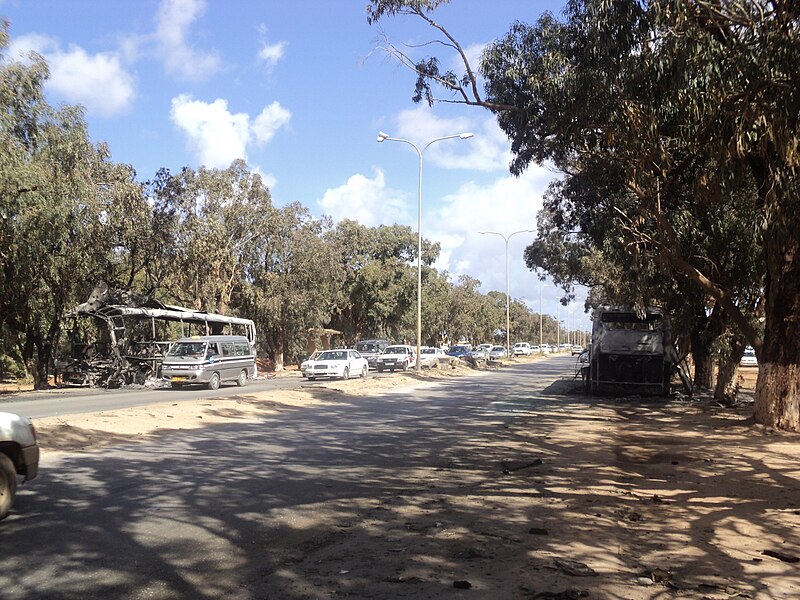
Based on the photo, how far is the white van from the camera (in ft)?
87.7

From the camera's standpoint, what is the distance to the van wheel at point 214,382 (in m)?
27.5

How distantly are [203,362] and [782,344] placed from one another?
800 inches

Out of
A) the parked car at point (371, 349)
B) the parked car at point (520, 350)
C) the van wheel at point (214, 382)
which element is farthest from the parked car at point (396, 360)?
the parked car at point (520, 350)

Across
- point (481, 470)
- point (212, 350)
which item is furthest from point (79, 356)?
point (481, 470)

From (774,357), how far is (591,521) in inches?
333

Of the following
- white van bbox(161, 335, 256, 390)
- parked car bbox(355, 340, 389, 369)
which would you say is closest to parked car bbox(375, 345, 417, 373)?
parked car bbox(355, 340, 389, 369)

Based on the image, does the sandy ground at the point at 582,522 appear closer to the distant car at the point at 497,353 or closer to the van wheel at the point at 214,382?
the van wheel at the point at 214,382

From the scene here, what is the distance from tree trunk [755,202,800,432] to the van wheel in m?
A: 20.0

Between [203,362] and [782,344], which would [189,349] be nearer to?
[203,362]

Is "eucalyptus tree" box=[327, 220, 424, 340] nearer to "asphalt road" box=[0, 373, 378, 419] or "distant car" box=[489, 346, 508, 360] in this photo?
"distant car" box=[489, 346, 508, 360]

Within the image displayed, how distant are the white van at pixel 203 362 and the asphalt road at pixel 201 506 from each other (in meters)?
11.9

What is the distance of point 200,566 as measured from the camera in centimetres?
562

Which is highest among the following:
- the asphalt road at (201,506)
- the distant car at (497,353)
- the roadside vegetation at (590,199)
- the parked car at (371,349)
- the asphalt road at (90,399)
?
the roadside vegetation at (590,199)

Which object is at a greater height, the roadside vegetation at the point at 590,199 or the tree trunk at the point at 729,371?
the roadside vegetation at the point at 590,199
